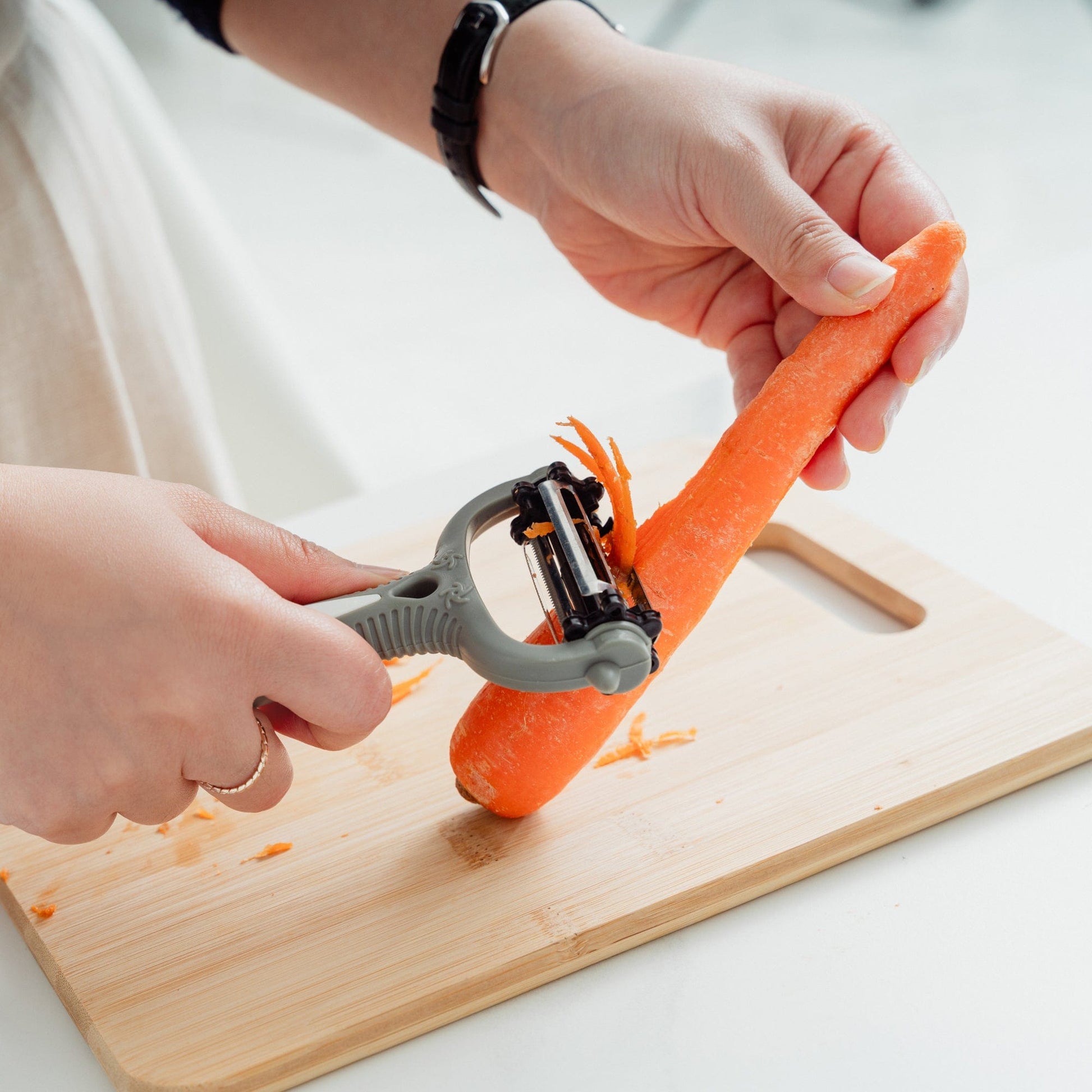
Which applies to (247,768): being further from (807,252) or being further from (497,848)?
(807,252)

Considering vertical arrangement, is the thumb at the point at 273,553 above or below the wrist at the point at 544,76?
below

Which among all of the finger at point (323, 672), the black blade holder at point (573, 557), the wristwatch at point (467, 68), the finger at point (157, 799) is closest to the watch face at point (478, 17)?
the wristwatch at point (467, 68)

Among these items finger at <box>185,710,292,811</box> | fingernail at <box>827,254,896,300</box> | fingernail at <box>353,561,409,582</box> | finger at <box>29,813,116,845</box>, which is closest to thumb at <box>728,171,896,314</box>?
fingernail at <box>827,254,896,300</box>

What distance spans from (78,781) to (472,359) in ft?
11.0

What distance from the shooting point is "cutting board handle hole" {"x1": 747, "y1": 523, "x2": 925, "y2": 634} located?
1.33 m

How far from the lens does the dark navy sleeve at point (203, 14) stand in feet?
5.14

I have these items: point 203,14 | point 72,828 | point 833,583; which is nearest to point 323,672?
point 72,828

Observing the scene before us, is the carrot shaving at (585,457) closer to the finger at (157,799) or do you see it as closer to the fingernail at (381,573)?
the fingernail at (381,573)

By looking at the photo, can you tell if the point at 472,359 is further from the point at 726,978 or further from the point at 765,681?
the point at 726,978

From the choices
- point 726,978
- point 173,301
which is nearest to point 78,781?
point 726,978

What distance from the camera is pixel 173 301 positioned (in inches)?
67.7

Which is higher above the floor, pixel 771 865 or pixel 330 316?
pixel 771 865

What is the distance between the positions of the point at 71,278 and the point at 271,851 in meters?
0.87

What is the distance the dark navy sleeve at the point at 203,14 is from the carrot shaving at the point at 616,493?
939mm
